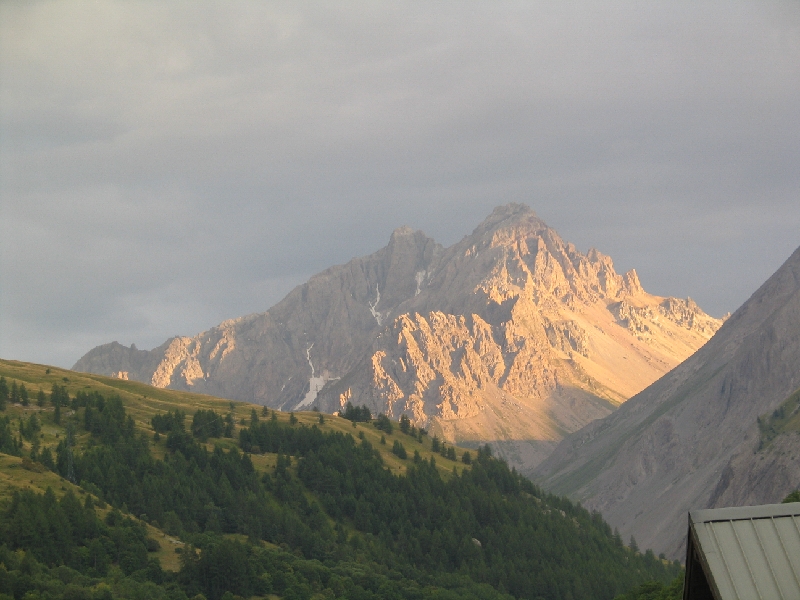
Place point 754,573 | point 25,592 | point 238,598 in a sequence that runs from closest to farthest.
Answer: point 754,573
point 25,592
point 238,598

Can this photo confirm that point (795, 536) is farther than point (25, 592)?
No

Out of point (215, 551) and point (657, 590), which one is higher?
point (215, 551)

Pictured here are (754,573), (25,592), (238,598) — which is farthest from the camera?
(238,598)

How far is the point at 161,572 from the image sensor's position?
19625 cm

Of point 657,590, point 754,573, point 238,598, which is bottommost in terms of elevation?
→ point 657,590

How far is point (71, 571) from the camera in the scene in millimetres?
180000

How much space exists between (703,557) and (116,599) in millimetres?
159996

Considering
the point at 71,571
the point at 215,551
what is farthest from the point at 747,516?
the point at 215,551

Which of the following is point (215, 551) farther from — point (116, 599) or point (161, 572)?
point (116, 599)

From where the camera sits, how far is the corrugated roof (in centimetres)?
2006

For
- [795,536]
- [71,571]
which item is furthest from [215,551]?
[795,536]

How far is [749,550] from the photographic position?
20.4 metres

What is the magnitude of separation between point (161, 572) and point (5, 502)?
100ft

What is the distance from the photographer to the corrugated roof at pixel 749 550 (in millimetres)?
20062
